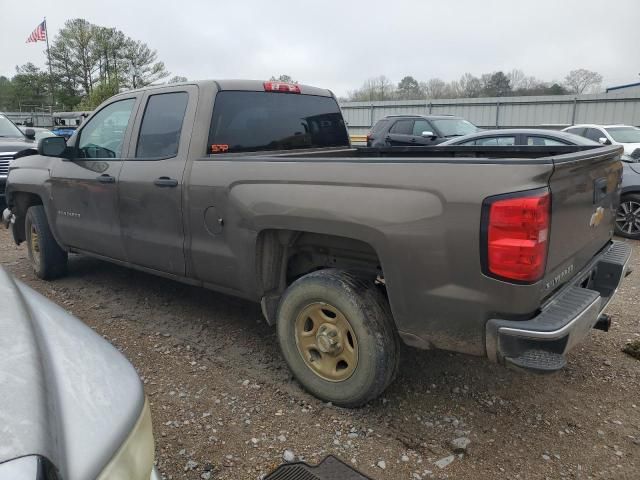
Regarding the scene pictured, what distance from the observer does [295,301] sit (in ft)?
9.95

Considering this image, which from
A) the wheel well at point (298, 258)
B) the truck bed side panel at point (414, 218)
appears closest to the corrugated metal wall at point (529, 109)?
the wheel well at point (298, 258)

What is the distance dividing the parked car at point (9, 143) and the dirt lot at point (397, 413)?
6.63m

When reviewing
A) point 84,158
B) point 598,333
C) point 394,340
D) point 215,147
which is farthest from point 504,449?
point 84,158

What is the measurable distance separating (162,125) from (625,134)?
39.8 feet

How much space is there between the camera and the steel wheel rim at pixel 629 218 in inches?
288

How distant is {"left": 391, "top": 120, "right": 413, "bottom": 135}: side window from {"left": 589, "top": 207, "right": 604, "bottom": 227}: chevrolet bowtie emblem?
10879 mm

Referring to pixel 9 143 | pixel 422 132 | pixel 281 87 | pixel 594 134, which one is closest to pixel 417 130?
pixel 422 132

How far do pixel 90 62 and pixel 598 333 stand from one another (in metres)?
61.7

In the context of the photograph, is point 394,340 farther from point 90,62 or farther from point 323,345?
point 90,62

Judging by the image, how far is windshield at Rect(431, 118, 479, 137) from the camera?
13227mm

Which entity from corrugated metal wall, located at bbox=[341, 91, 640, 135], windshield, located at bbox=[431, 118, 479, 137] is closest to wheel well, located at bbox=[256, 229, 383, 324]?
windshield, located at bbox=[431, 118, 479, 137]

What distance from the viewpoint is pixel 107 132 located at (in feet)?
14.6

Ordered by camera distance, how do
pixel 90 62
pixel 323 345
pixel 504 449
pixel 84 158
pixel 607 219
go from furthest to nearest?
pixel 90 62 → pixel 84 158 → pixel 607 219 → pixel 323 345 → pixel 504 449

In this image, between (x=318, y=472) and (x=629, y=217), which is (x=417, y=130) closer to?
(x=629, y=217)
